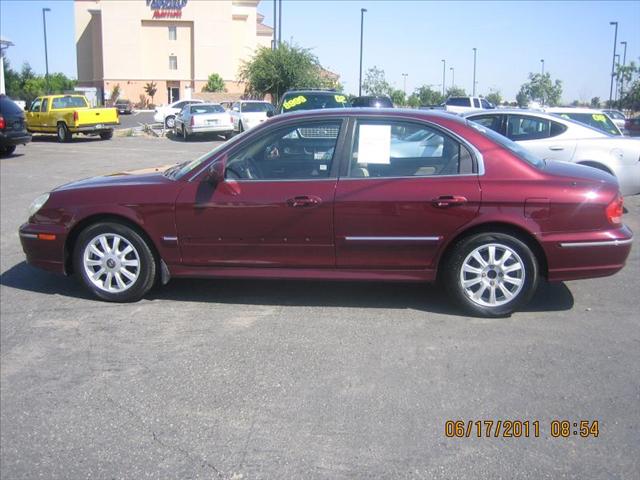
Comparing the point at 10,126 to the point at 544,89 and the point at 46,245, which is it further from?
the point at 544,89

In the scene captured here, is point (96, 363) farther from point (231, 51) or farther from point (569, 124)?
point (231, 51)

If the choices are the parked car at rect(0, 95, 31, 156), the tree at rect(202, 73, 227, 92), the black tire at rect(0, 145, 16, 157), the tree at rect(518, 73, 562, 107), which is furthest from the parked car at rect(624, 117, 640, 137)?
the tree at rect(202, 73, 227, 92)

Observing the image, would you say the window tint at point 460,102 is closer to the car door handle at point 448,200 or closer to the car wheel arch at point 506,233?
the car wheel arch at point 506,233

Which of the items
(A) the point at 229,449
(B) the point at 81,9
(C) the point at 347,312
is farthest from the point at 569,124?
(B) the point at 81,9

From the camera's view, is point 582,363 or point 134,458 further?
point 582,363

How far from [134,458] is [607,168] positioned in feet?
26.6

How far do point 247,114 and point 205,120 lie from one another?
1675mm

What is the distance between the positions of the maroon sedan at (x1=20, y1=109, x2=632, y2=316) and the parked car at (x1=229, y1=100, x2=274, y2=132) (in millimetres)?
20696

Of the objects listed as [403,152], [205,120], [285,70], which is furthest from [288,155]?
[285,70]

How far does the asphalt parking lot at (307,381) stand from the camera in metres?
3.26

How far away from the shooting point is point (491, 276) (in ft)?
16.7

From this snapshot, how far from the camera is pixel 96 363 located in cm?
441

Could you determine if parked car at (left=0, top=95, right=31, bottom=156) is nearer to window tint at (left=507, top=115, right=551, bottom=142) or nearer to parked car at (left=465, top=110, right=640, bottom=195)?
parked car at (left=465, top=110, right=640, bottom=195)

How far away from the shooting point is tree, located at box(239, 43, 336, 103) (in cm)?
4325
